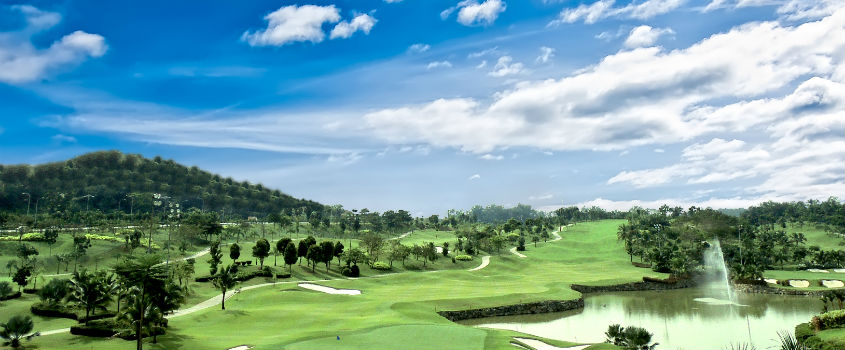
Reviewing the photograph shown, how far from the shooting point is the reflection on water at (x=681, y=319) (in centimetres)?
4823

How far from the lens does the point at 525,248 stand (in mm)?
160750

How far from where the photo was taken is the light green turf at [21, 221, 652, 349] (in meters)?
40.0

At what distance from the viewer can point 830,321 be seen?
138ft

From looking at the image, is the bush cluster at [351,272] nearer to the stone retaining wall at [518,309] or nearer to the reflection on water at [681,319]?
the stone retaining wall at [518,309]

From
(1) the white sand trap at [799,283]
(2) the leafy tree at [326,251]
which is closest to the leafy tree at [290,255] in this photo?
(2) the leafy tree at [326,251]

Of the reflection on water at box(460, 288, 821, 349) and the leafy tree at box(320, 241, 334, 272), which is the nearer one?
the reflection on water at box(460, 288, 821, 349)

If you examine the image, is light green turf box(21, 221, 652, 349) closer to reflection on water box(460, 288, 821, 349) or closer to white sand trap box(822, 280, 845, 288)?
reflection on water box(460, 288, 821, 349)

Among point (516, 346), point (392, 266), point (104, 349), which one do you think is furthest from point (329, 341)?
point (392, 266)

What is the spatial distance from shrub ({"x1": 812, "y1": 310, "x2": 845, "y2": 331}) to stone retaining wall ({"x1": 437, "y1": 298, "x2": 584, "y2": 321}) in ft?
105

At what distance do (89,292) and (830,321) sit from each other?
69.1 meters

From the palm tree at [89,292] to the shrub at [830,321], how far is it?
67712 mm

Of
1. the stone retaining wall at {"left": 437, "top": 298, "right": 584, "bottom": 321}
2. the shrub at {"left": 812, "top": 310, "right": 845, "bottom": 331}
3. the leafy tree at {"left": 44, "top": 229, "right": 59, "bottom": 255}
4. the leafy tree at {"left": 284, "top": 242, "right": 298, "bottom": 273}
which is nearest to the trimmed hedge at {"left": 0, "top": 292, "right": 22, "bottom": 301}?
the leafy tree at {"left": 284, "top": 242, "right": 298, "bottom": 273}

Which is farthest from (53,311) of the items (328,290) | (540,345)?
(540,345)

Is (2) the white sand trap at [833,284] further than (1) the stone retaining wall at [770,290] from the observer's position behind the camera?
Yes
